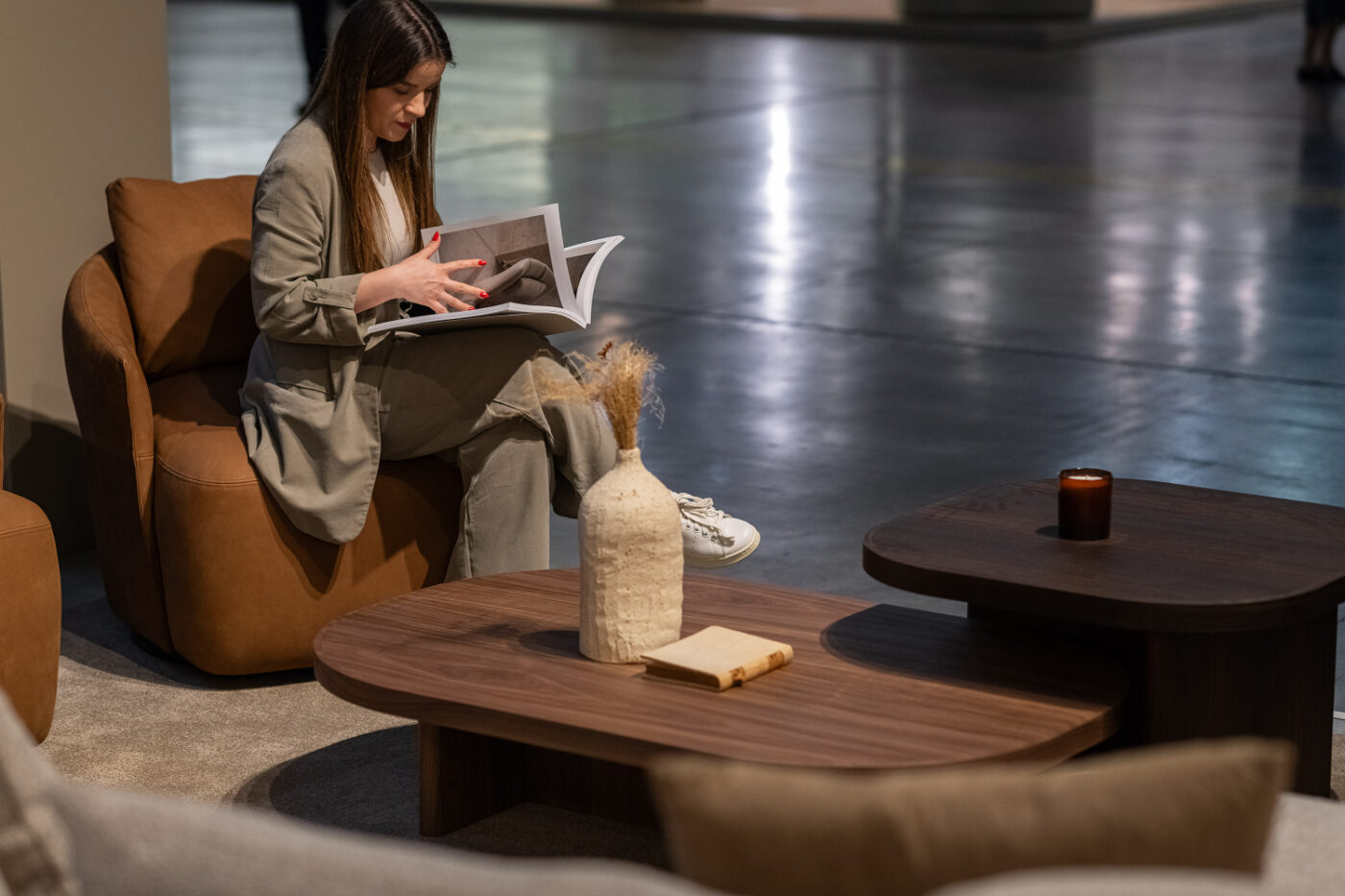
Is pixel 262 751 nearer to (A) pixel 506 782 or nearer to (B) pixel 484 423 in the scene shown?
(A) pixel 506 782

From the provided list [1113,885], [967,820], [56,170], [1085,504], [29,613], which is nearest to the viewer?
[1113,885]

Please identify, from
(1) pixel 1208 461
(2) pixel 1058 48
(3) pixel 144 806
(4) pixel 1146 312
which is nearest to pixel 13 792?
(3) pixel 144 806

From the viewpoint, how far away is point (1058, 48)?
14.5 meters

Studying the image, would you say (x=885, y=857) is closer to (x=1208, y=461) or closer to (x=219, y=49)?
(x=1208, y=461)

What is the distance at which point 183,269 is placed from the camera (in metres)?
3.58

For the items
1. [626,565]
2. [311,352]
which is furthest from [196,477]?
[626,565]

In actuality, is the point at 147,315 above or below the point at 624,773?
above

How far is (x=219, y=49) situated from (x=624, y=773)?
42.2 ft

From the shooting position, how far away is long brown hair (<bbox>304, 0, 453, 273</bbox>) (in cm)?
317

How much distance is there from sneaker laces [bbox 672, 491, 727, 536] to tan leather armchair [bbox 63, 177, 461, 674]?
402 millimetres

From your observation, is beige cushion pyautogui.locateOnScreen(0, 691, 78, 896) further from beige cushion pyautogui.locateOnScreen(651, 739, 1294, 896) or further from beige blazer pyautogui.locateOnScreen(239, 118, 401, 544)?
beige blazer pyautogui.locateOnScreen(239, 118, 401, 544)

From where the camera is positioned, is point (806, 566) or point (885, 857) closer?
point (885, 857)

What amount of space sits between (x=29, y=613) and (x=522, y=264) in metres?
0.98

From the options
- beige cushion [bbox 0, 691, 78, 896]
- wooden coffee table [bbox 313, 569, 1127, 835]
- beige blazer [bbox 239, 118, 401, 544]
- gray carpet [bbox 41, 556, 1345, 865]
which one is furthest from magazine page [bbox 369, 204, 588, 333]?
beige cushion [bbox 0, 691, 78, 896]
